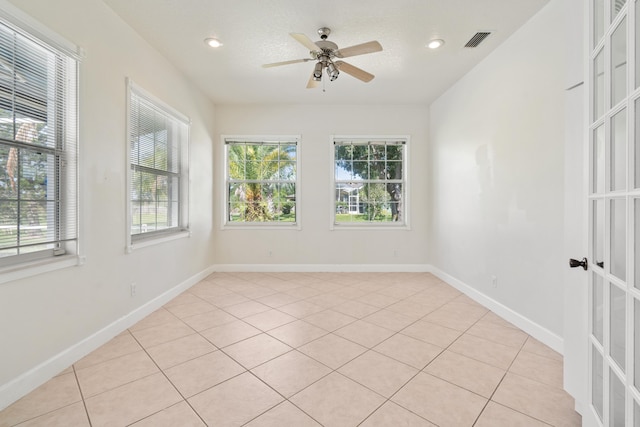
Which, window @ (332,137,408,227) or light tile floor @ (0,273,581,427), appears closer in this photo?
light tile floor @ (0,273,581,427)

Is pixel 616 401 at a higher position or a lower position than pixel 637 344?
lower

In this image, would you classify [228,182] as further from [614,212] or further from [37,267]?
[614,212]

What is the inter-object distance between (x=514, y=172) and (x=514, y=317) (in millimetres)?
1425

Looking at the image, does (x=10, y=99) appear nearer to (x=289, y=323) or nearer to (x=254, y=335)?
(x=254, y=335)

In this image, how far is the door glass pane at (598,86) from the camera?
1151 millimetres

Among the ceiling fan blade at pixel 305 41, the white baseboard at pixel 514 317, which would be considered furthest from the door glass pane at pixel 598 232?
the ceiling fan blade at pixel 305 41

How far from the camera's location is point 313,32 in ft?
8.71

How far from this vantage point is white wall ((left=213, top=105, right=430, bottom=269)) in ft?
15.5

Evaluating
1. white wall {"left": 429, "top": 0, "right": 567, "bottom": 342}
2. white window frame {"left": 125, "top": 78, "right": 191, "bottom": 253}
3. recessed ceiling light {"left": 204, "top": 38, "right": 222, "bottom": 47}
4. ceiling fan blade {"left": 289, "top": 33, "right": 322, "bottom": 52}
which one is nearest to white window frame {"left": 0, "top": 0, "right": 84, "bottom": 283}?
white window frame {"left": 125, "top": 78, "right": 191, "bottom": 253}

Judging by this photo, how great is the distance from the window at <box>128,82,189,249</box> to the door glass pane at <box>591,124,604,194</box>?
3332 mm

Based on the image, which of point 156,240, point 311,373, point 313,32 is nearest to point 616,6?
point 313,32

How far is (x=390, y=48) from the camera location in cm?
295

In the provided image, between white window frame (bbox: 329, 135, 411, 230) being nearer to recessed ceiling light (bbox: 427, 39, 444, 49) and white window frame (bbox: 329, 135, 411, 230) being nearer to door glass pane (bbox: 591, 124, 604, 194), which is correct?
recessed ceiling light (bbox: 427, 39, 444, 49)

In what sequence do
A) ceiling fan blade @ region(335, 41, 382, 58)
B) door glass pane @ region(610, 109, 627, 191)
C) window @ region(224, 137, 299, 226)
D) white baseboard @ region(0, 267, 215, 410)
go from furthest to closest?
1. window @ region(224, 137, 299, 226)
2. ceiling fan blade @ region(335, 41, 382, 58)
3. white baseboard @ region(0, 267, 215, 410)
4. door glass pane @ region(610, 109, 627, 191)
